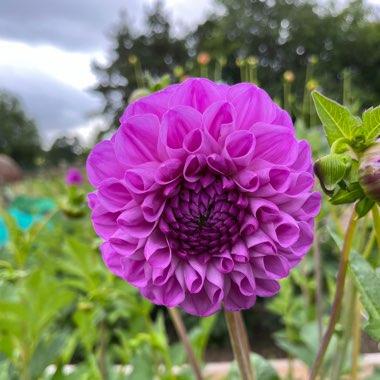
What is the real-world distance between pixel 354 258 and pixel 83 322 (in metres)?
0.47

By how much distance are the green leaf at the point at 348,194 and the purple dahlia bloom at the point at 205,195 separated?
0.02 metres

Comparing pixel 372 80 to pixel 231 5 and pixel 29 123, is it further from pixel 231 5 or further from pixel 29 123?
pixel 29 123

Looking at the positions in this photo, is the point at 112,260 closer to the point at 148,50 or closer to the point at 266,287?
the point at 266,287

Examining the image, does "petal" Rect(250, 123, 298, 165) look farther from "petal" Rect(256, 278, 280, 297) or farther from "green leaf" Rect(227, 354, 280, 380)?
"green leaf" Rect(227, 354, 280, 380)

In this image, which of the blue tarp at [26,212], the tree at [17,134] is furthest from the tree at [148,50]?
the tree at [17,134]

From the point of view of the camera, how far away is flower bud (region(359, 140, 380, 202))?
0.27 meters

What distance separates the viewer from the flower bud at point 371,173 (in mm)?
272

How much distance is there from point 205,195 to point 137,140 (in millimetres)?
58

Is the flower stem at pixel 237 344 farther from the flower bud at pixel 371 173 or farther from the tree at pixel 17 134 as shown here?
the tree at pixel 17 134

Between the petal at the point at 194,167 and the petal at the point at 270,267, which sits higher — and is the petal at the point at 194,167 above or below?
above

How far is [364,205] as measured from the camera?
30 centimetres

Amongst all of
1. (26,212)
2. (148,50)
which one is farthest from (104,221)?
Result: (148,50)

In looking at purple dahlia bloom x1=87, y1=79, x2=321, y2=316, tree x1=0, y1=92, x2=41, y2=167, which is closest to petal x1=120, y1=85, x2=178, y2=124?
purple dahlia bloom x1=87, y1=79, x2=321, y2=316

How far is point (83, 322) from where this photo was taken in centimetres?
69
